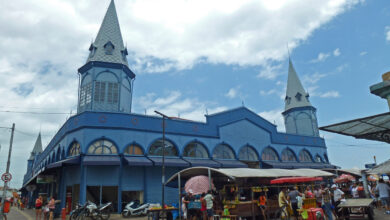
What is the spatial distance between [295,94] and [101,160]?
101 feet

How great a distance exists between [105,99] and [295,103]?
2755 centimetres

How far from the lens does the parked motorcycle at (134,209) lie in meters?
19.0

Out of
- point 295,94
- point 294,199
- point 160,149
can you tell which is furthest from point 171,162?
point 295,94

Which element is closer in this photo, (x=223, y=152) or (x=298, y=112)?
(x=223, y=152)

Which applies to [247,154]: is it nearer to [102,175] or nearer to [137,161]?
[137,161]

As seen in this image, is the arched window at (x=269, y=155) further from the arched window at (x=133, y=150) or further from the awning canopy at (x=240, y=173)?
the arched window at (x=133, y=150)

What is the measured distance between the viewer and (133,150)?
22562mm

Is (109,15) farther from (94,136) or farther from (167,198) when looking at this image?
(167,198)

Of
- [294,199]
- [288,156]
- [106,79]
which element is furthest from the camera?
[288,156]

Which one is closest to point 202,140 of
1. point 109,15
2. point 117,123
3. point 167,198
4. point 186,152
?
point 186,152

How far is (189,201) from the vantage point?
1504 cm

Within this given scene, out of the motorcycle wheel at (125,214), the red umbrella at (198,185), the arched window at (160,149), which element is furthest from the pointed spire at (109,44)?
the red umbrella at (198,185)

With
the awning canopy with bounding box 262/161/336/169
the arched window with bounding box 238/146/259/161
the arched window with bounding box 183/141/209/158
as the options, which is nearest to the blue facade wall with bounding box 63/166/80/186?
the arched window with bounding box 183/141/209/158

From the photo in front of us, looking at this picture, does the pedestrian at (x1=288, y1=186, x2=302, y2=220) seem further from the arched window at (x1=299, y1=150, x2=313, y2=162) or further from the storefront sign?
the arched window at (x1=299, y1=150, x2=313, y2=162)
